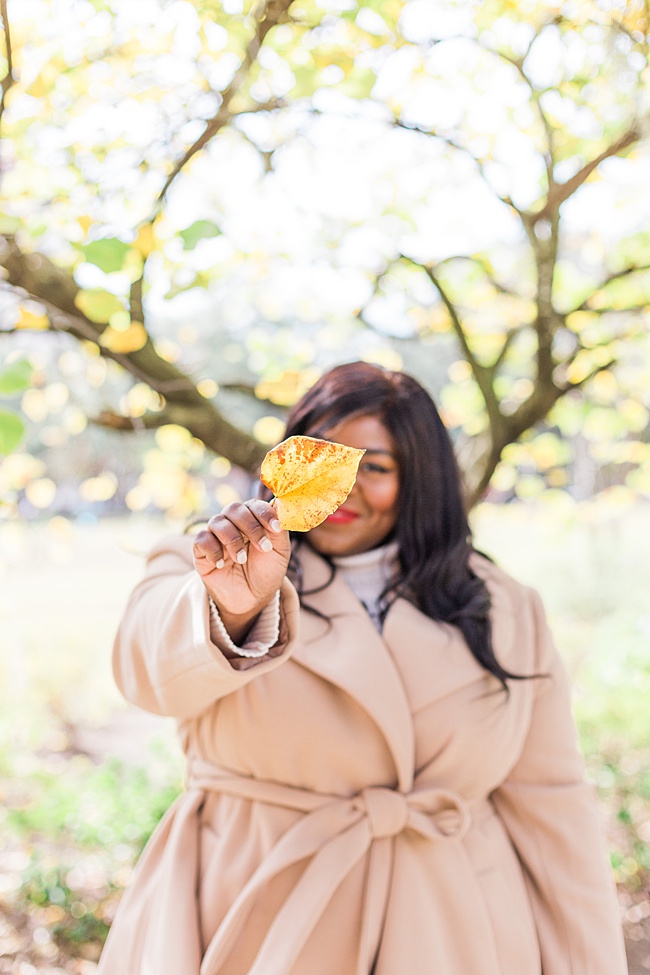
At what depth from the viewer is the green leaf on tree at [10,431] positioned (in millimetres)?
1401

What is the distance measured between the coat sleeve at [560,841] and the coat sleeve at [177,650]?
2.15 ft

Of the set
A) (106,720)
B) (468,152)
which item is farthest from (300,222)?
(106,720)

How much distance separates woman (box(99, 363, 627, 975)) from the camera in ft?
4.38

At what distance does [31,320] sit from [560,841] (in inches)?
66.4

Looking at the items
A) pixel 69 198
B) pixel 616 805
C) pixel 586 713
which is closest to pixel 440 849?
pixel 69 198

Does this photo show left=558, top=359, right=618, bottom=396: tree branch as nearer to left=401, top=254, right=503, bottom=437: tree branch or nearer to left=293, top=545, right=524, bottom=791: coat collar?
left=401, top=254, right=503, bottom=437: tree branch

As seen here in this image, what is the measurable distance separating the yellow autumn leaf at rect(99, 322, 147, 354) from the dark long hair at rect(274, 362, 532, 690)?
20.4 inches

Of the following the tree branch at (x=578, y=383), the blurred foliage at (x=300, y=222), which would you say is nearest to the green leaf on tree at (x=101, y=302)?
the blurred foliage at (x=300, y=222)

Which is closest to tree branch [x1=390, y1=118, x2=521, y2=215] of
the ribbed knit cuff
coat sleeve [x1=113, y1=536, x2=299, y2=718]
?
coat sleeve [x1=113, y1=536, x2=299, y2=718]

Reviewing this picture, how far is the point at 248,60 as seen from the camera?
172cm

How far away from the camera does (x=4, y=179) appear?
2389mm

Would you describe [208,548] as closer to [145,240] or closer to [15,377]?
[15,377]

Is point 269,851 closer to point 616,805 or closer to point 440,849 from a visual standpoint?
point 440,849

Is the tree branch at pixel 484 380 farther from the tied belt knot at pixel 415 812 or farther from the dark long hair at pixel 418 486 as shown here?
the tied belt knot at pixel 415 812
